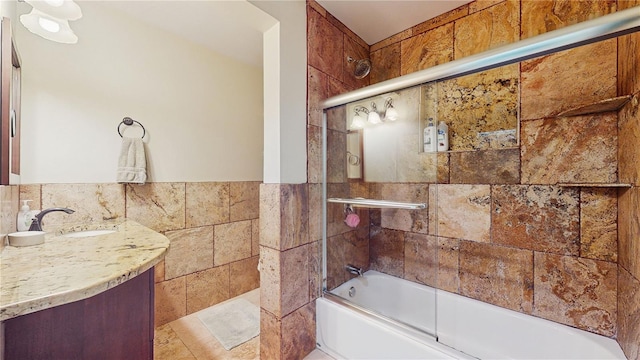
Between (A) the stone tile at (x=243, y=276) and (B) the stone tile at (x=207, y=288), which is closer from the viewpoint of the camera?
(B) the stone tile at (x=207, y=288)

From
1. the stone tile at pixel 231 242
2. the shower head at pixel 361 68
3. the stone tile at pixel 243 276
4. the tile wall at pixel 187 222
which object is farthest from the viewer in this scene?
the stone tile at pixel 243 276

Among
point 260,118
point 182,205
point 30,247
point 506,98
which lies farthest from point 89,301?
point 506,98

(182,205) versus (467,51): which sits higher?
(467,51)

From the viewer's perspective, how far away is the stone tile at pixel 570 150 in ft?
4.24

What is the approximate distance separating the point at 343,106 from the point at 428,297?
148cm

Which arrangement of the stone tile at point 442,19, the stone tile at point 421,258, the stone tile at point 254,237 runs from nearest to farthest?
the stone tile at point 442,19 < the stone tile at point 421,258 < the stone tile at point 254,237

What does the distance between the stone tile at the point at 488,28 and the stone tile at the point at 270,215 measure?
5.40 ft

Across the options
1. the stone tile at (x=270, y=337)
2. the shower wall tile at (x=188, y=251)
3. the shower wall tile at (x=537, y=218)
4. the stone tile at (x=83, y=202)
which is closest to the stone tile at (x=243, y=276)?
the shower wall tile at (x=188, y=251)

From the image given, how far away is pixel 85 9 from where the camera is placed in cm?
164

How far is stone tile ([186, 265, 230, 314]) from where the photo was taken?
2.12 m

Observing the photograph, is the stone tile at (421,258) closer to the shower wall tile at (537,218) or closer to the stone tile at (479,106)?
the shower wall tile at (537,218)

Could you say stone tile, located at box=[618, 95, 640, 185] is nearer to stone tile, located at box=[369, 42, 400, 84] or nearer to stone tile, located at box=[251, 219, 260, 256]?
stone tile, located at box=[369, 42, 400, 84]

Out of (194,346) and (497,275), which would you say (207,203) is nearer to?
(194,346)

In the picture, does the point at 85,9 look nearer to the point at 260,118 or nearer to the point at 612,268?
the point at 260,118
